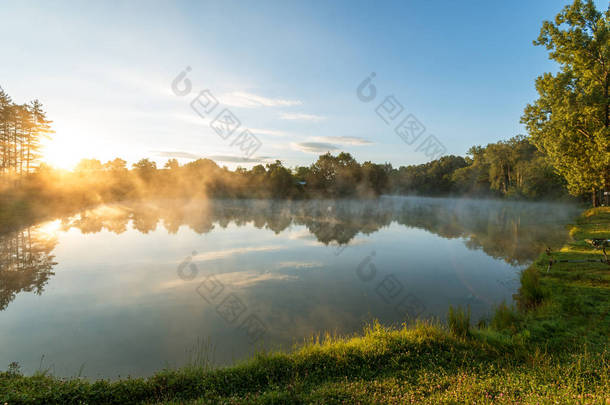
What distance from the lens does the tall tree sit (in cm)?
1922

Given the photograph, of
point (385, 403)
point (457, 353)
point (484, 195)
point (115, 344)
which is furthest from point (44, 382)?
point (484, 195)

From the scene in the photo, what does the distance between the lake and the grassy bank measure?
5.30ft

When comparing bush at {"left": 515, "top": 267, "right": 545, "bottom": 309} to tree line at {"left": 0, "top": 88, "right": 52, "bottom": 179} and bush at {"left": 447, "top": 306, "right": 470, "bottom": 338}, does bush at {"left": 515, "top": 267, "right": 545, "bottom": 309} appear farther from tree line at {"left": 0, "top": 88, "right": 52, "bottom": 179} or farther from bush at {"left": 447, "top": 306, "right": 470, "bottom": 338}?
tree line at {"left": 0, "top": 88, "right": 52, "bottom": 179}

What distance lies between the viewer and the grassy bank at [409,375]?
4027 millimetres

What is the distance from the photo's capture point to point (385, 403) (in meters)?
3.86

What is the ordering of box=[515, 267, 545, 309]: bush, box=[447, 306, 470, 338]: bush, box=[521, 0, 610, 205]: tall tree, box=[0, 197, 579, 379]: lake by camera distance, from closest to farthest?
box=[447, 306, 470, 338]: bush → box=[0, 197, 579, 379]: lake → box=[515, 267, 545, 309]: bush → box=[521, 0, 610, 205]: tall tree

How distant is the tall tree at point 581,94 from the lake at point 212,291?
6.06 metres

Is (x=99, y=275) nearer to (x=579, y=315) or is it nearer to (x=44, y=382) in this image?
(x=44, y=382)

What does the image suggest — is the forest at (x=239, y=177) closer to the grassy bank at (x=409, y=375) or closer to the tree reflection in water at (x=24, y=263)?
the tree reflection in water at (x=24, y=263)

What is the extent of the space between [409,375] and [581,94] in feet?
88.6

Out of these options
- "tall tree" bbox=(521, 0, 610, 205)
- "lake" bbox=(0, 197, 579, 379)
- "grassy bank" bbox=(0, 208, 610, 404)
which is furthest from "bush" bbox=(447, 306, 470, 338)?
"tall tree" bbox=(521, 0, 610, 205)

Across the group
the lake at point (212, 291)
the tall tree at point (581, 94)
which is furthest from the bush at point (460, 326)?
the tall tree at point (581, 94)

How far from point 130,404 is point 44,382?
176cm

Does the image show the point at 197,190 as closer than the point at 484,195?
Yes
